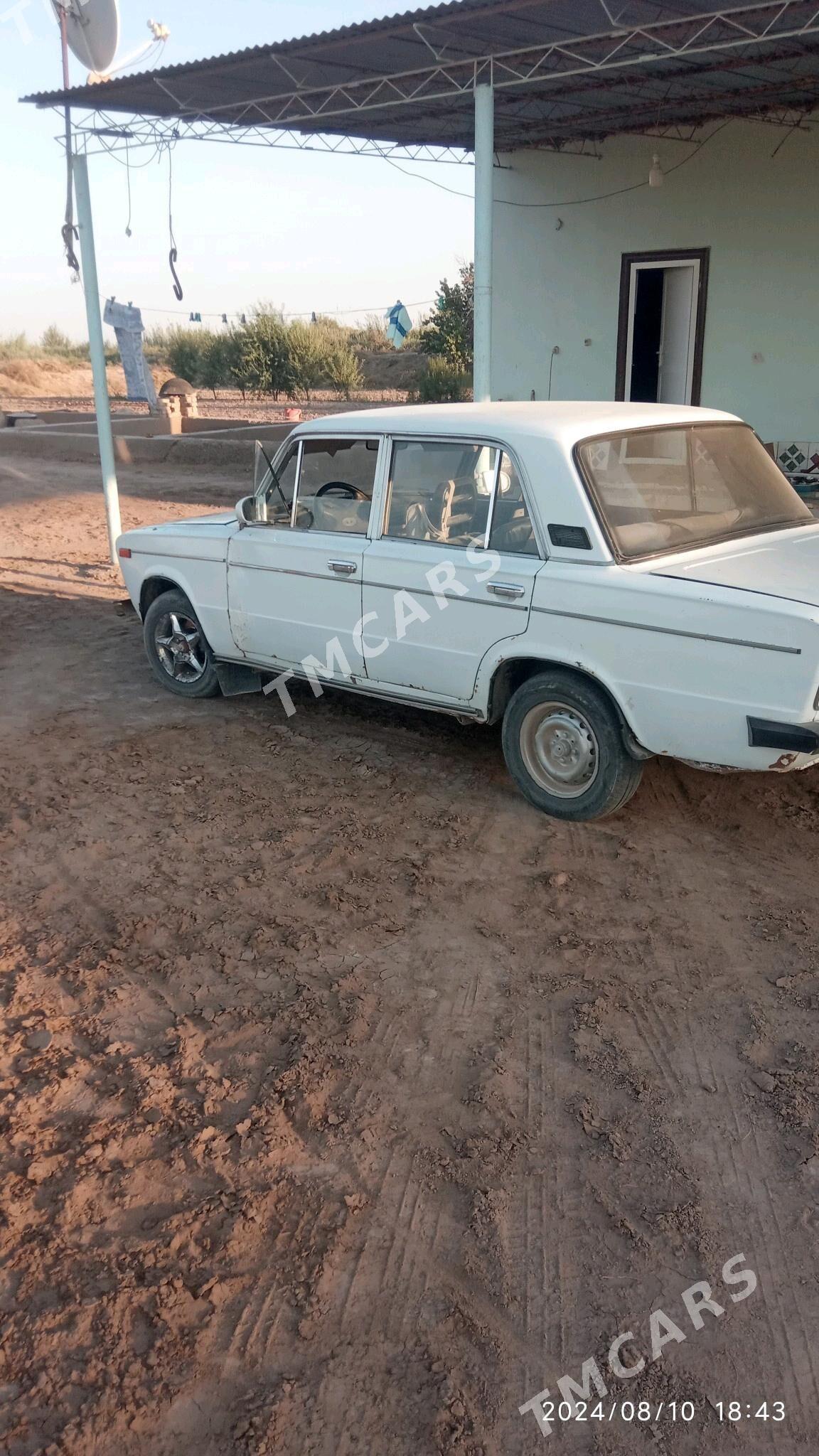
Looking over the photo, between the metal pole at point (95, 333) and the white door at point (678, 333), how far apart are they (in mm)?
6412

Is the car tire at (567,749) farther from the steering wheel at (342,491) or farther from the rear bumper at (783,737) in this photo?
the steering wheel at (342,491)

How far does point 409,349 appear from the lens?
139 ft

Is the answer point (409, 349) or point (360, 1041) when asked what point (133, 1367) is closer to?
point (360, 1041)

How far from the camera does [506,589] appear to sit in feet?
15.7

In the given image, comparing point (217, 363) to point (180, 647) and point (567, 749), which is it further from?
point (567, 749)

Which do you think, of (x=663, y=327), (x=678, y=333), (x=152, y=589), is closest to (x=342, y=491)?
(x=152, y=589)

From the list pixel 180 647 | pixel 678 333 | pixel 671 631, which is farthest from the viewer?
pixel 678 333

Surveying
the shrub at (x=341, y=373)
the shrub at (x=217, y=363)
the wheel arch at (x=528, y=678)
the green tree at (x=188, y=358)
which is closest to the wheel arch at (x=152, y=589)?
the wheel arch at (x=528, y=678)

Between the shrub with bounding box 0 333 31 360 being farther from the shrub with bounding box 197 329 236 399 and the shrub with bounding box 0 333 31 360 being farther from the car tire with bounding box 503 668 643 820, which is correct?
the car tire with bounding box 503 668 643 820

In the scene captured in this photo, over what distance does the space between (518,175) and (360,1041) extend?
13.2 m

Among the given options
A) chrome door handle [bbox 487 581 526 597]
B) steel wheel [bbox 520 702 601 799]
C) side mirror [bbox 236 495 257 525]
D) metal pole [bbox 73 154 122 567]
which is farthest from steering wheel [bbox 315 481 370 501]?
metal pole [bbox 73 154 122 567]

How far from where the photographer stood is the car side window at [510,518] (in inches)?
189

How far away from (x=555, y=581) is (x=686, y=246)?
32.1ft

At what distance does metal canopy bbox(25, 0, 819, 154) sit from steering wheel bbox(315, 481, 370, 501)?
388cm
